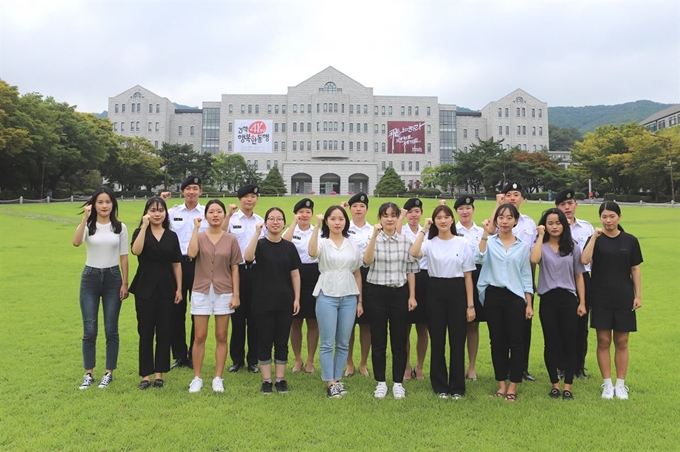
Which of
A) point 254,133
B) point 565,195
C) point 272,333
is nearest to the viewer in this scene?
point 272,333

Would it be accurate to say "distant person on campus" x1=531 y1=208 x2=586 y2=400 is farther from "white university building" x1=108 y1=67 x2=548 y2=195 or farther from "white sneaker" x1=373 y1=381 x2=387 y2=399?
"white university building" x1=108 y1=67 x2=548 y2=195

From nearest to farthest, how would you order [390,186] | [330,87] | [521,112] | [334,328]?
[334,328] → [390,186] → [330,87] → [521,112]

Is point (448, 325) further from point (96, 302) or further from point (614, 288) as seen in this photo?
point (96, 302)

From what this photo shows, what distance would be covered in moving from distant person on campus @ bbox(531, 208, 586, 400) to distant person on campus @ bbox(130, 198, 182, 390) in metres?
3.67

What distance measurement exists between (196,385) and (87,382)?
3.81 feet

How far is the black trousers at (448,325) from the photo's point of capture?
4.38 m

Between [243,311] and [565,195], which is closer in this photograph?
[565,195]

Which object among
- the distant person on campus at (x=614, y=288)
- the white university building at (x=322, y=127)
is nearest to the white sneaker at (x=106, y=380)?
the distant person on campus at (x=614, y=288)

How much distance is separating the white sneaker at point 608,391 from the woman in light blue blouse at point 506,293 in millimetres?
864

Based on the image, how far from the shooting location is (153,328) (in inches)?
181

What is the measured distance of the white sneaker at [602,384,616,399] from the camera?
4.36 metres

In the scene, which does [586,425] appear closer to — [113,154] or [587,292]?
[587,292]

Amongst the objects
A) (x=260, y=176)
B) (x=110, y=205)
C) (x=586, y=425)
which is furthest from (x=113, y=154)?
(x=586, y=425)

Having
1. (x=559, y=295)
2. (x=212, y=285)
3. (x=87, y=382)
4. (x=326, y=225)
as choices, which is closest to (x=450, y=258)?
(x=559, y=295)
